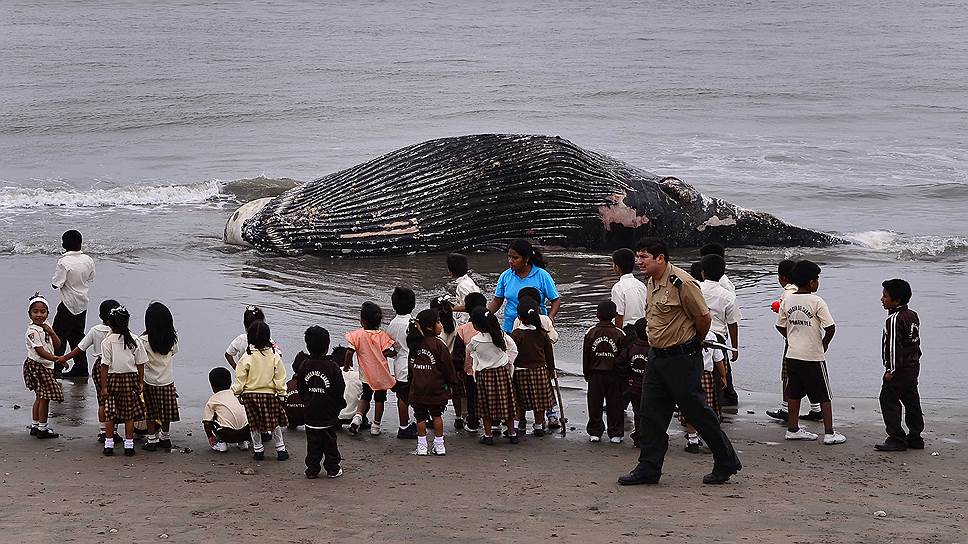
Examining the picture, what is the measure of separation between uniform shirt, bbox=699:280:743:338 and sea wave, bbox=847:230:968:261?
23.3 feet

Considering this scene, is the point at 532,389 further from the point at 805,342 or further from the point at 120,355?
the point at 120,355

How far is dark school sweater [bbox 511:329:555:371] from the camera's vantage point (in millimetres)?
8664

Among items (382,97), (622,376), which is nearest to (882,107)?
(382,97)

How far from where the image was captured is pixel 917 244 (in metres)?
16.4

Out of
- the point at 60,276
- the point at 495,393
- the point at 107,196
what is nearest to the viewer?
the point at 495,393

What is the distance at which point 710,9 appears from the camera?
64250mm

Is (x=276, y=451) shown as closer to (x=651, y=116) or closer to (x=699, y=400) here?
(x=699, y=400)

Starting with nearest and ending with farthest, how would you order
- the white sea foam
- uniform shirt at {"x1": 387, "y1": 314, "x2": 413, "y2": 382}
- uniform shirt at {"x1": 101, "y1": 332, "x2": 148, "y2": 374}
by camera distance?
uniform shirt at {"x1": 101, "y1": 332, "x2": 148, "y2": 374}, uniform shirt at {"x1": 387, "y1": 314, "x2": 413, "y2": 382}, the white sea foam

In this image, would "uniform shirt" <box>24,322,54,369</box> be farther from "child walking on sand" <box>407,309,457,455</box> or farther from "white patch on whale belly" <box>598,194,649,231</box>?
"white patch on whale belly" <box>598,194,649,231</box>

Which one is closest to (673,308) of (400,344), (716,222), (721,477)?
(721,477)

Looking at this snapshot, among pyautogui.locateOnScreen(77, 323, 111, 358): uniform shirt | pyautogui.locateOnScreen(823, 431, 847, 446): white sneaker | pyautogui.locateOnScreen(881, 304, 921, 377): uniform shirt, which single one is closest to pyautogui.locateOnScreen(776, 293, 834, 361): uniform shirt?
pyautogui.locateOnScreen(881, 304, 921, 377): uniform shirt

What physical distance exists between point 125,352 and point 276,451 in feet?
3.99

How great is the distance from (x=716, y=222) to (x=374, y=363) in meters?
8.08

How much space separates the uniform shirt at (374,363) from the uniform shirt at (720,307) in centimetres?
248
